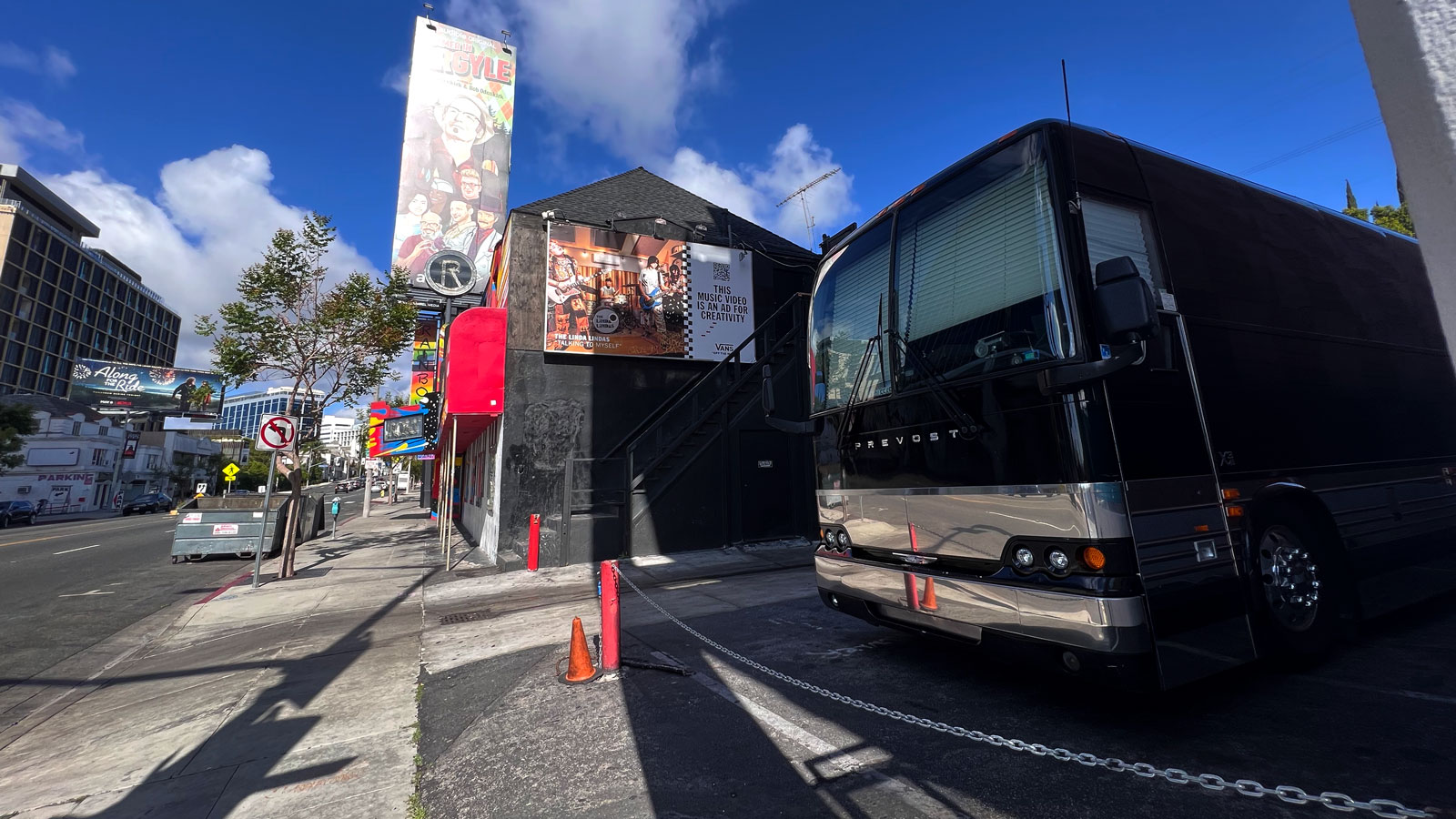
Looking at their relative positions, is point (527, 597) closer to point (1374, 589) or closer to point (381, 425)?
point (1374, 589)

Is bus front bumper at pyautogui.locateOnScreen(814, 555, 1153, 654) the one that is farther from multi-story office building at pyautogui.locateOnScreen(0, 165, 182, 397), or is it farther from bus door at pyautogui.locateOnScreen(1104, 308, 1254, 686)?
multi-story office building at pyautogui.locateOnScreen(0, 165, 182, 397)

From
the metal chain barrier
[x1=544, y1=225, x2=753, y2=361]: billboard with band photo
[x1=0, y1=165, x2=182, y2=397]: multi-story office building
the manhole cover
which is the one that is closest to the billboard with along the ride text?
[x1=0, y1=165, x2=182, y2=397]: multi-story office building

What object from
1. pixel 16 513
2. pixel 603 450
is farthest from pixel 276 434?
pixel 16 513

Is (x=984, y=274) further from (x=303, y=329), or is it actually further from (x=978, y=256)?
(x=303, y=329)

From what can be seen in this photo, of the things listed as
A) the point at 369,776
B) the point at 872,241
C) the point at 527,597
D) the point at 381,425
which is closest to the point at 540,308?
the point at 527,597

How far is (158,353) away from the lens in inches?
3435

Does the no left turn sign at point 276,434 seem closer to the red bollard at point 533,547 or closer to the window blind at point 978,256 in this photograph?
the red bollard at point 533,547

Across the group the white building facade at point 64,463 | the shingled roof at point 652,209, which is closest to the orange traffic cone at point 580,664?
the shingled roof at point 652,209

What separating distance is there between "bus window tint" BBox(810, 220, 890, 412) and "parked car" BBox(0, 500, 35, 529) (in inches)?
1800

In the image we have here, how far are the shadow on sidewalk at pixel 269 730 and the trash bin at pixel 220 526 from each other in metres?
8.61

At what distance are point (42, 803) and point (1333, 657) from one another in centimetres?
838

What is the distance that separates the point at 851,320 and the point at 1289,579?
3.27 meters

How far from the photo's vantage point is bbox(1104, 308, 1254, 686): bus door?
299 cm

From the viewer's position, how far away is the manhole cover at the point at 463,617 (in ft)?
23.8
